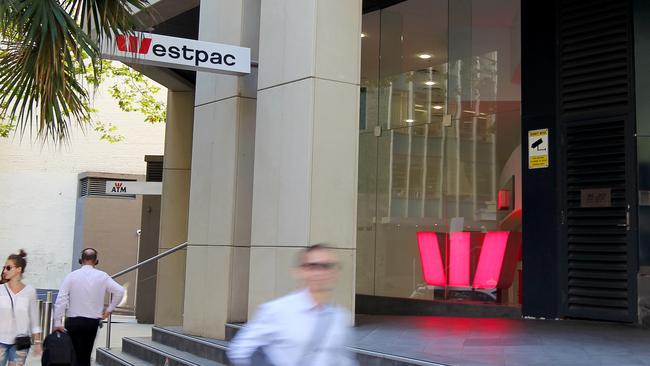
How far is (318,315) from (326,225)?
16.1 feet

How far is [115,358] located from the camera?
10.7m

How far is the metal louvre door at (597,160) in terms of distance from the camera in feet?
32.0

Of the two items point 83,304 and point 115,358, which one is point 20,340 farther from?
point 115,358

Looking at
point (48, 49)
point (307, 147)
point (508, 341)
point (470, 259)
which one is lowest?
point (508, 341)

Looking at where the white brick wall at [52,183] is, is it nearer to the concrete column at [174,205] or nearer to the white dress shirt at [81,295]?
the concrete column at [174,205]

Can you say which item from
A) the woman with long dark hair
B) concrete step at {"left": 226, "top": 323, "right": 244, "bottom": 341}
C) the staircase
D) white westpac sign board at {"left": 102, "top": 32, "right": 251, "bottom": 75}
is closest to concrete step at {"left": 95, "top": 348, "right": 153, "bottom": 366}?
the staircase

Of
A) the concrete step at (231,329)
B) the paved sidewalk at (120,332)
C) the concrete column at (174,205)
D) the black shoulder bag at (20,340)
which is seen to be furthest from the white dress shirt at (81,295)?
the concrete column at (174,205)

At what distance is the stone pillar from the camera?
9.72 metres

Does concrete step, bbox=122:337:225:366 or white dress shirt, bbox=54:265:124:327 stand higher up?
white dress shirt, bbox=54:265:124:327

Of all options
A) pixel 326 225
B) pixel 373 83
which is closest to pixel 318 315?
pixel 326 225

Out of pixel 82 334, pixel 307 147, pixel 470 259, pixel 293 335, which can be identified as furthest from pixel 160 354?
pixel 293 335

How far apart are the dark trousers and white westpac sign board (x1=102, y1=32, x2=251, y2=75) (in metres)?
2.80

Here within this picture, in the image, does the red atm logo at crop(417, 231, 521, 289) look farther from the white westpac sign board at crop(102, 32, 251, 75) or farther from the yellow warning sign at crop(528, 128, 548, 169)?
the white westpac sign board at crop(102, 32, 251, 75)

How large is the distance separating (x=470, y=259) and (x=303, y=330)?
940cm
